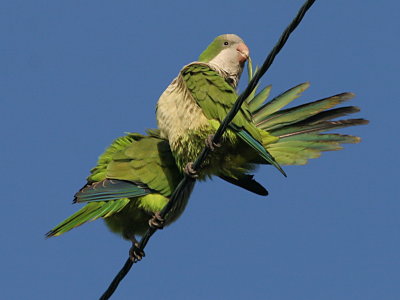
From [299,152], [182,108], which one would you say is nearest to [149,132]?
[182,108]

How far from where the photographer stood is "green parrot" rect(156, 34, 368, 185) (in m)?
5.57

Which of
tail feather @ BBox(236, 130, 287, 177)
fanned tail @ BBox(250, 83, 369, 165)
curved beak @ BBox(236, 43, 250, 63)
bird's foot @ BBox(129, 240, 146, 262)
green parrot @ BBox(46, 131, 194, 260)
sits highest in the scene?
curved beak @ BBox(236, 43, 250, 63)

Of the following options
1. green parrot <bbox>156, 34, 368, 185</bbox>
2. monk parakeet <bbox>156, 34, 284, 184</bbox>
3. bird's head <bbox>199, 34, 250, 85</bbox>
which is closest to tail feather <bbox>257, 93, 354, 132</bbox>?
green parrot <bbox>156, 34, 368, 185</bbox>

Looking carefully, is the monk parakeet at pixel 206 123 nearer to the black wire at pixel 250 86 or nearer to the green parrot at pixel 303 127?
the green parrot at pixel 303 127

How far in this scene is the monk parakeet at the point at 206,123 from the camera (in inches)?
218

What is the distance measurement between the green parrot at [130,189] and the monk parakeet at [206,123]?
291mm

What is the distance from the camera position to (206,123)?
5.55 meters

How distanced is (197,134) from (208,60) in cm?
120

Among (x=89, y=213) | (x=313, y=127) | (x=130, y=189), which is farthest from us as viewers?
(x=313, y=127)

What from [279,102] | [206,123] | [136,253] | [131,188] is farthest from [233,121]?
[136,253]

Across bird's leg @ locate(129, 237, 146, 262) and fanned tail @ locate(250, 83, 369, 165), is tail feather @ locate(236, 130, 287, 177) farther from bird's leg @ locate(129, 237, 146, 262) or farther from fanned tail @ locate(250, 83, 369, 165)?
bird's leg @ locate(129, 237, 146, 262)

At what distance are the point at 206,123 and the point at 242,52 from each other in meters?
1.20

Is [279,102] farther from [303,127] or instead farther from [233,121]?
[233,121]

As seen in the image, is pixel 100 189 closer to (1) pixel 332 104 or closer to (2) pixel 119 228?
(2) pixel 119 228
